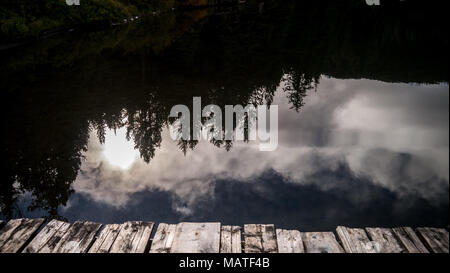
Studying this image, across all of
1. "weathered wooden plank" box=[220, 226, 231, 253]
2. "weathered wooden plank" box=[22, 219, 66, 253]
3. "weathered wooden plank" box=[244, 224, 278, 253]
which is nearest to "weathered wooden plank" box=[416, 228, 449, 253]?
"weathered wooden plank" box=[244, 224, 278, 253]

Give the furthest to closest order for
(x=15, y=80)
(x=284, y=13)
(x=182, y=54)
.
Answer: (x=284, y=13), (x=182, y=54), (x=15, y=80)

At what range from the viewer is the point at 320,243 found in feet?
13.4

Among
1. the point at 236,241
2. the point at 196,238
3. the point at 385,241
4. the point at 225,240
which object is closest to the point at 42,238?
the point at 196,238

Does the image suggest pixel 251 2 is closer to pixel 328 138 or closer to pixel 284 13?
pixel 284 13

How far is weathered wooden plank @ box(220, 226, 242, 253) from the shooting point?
13.0 feet

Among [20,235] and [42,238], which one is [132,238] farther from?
[20,235]

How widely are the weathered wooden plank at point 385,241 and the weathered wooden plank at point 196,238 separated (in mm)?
2212

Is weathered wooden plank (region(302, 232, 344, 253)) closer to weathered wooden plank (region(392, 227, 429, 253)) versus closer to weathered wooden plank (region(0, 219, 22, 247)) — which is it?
weathered wooden plank (region(392, 227, 429, 253))

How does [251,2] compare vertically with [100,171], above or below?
above

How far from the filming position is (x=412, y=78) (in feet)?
49.0

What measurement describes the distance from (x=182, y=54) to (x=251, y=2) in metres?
40.6

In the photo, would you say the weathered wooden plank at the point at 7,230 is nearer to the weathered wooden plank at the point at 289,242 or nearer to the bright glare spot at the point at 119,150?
the bright glare spot at the point at 119,150
